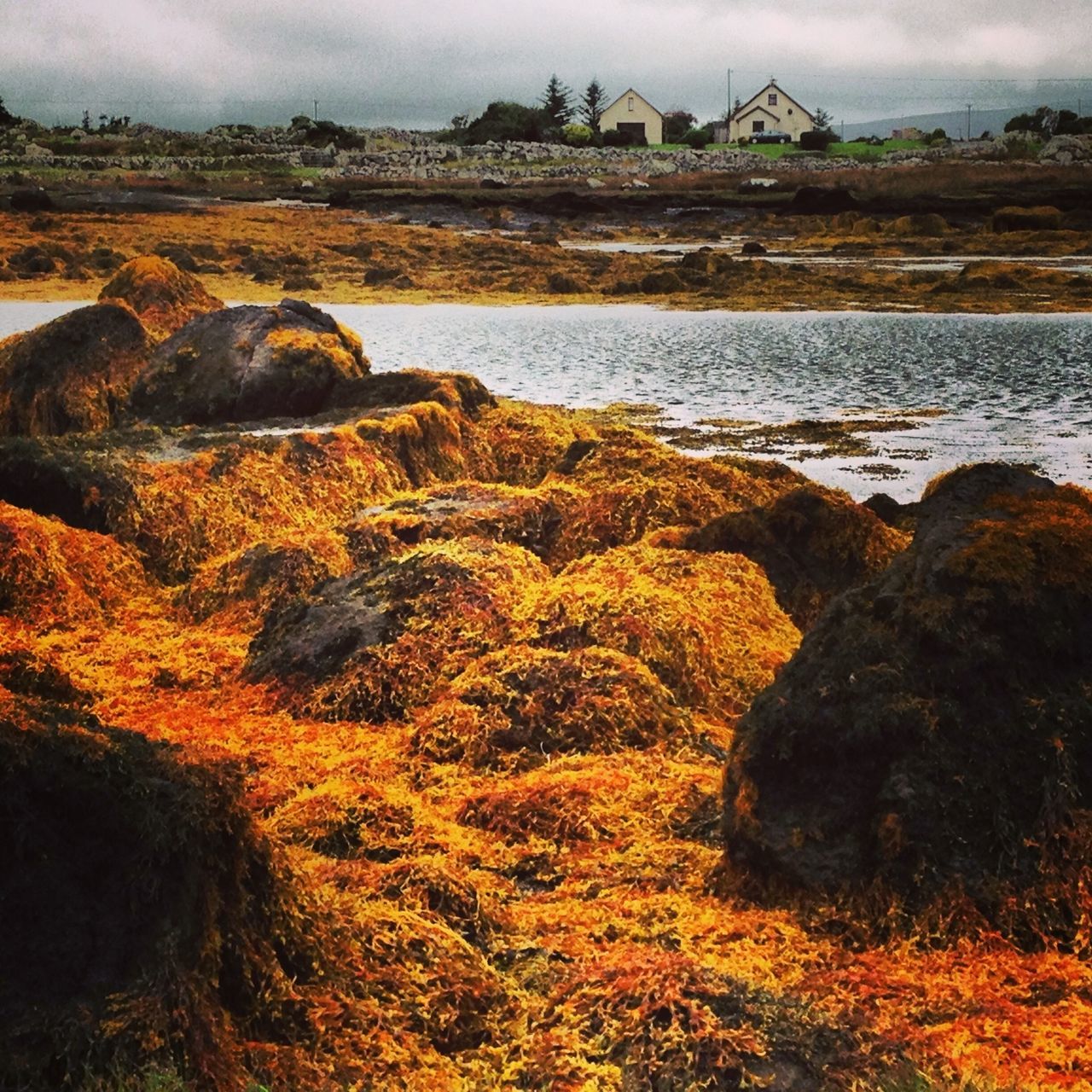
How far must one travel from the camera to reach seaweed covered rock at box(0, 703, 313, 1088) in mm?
2551

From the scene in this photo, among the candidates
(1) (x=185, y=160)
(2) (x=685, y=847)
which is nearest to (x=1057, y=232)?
(2) (x=685, y=847)


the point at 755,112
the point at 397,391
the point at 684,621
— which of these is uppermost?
the point at 755,112

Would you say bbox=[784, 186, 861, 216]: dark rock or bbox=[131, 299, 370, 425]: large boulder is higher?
bbox=[784, 186, 861, 216]: dark rock

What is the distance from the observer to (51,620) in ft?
21.4

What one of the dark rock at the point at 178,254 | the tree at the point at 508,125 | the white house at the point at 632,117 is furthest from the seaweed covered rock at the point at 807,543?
the white house at the point at 632,117

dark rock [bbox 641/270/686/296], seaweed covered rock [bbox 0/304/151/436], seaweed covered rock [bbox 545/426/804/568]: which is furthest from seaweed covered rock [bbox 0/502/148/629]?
dark rock [bbox 641/270/686/296]

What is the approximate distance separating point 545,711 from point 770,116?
8547 centimetres

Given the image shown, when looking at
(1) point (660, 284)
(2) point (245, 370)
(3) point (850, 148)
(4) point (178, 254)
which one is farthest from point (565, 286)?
(3) point (850, 148)

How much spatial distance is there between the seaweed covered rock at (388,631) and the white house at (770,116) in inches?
3260

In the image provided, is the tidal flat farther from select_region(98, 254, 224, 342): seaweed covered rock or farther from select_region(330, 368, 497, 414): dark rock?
select_region(98, 254, 224, 342): seaweed covered rock

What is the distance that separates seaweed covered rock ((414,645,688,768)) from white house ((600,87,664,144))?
81764 mm

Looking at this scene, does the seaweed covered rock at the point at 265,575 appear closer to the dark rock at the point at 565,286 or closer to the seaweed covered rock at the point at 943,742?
the seaweed covered rock at the point at 943,742

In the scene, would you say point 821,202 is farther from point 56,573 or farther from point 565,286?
point 56,573

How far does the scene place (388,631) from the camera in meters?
5.66
